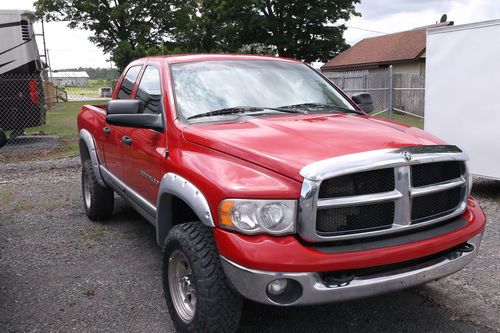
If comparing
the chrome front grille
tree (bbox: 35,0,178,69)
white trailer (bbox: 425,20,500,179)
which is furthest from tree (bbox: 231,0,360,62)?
the chrome front grille

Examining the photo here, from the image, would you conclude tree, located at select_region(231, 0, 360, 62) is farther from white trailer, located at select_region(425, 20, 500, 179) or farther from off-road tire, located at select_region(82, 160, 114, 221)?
off-road tire, located at select_region(82, 160, 114, 221)

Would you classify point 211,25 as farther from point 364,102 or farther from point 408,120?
point 364,102

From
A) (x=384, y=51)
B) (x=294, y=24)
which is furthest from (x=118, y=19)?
(x=384, y=51)

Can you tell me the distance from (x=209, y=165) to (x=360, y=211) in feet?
3.03

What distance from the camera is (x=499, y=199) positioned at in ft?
21.6

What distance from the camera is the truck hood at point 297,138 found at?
104 inches

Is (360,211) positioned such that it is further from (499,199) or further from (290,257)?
(499,199)

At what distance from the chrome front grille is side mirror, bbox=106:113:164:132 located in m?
1.47

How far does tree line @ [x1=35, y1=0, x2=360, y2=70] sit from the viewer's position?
3738 cm

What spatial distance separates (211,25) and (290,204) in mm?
39096

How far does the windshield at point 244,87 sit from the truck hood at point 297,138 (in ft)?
1.08

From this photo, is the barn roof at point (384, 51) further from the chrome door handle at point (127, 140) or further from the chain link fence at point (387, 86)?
the chrome door handle at point (127, 140)

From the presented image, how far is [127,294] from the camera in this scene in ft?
12.4

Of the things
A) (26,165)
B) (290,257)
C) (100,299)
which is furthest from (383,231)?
(26,165)
